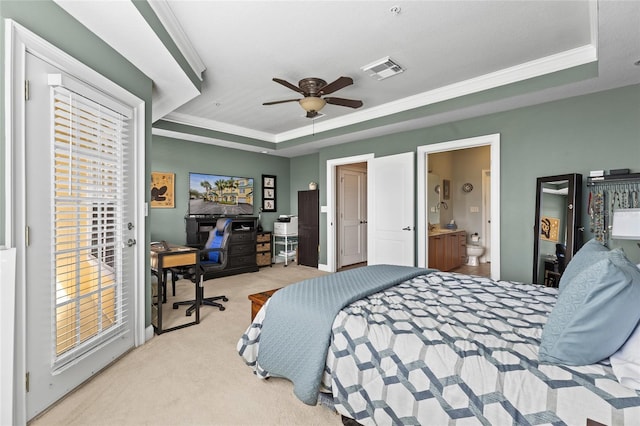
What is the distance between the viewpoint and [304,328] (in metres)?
1.76

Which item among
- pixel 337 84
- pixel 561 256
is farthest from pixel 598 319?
pixel 337 84

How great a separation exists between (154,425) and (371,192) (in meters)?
4.18

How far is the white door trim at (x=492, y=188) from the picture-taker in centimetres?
378

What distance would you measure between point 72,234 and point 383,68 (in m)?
3.08

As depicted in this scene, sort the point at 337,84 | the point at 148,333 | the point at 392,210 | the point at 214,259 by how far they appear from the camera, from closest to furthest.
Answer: the point at 148,333
the point at 337,84
the point at 214,259
the point at 392,210

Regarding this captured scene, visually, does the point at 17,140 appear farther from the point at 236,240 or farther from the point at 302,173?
the point at 302,173

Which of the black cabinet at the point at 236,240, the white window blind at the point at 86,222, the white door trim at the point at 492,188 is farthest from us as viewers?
the black cabinet at the point at 236,240

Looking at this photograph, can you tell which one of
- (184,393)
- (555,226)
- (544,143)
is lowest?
(184,393)

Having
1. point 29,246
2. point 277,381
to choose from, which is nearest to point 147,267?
point 29,246

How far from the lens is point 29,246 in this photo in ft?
5.61

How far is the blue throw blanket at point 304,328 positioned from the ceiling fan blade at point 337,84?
6.14 ft

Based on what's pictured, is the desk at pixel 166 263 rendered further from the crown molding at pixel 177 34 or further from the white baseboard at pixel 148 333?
the crown molding at pixel 177 34

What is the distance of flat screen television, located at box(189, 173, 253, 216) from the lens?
18.0ft

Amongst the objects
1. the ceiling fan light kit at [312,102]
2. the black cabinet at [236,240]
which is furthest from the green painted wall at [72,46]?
the black cabinet at [236,240]
